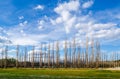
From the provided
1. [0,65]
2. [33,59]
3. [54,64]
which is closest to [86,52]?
[54,64]

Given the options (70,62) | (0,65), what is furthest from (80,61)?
(0,65)

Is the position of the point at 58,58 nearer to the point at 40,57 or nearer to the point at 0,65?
the point at 40,57

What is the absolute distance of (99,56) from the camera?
10744cm

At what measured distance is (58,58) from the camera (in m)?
105

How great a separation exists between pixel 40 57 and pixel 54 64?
670 cm

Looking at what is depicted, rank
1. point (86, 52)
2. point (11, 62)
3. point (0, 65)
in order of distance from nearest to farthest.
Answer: point (86, 52)
point (0, 65)
point (11, 62)

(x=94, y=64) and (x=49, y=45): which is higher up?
(x=49, y=45)

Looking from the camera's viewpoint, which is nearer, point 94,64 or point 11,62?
point 94,64

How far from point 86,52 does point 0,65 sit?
122 feet

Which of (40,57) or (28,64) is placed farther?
(28,64)

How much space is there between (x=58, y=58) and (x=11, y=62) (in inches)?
1277

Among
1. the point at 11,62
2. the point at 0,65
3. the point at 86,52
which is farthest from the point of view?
the point at 11,62

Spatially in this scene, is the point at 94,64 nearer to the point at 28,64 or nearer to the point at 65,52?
the point at 65,52

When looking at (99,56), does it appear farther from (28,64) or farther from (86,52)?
(28,64)
